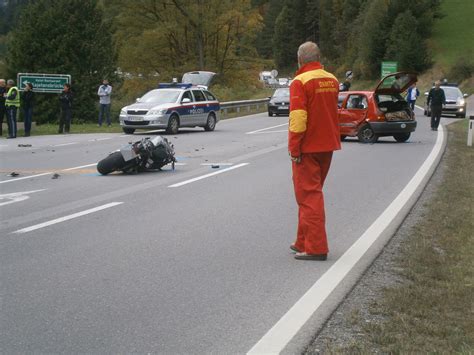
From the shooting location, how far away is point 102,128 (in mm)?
28578

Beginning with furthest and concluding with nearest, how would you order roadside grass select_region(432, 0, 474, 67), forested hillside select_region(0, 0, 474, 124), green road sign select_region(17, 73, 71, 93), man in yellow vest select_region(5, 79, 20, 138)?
roadside grass select_region(432, 0, 474, 67) < forested hillside select_region(0, 0, 474, 124) < green road sign select_region(17, 73, 71, 93) < man in yellow vest select_region(5, 79, 20, 138)

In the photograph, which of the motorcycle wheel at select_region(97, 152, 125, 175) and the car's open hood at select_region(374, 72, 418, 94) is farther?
the car's open hood at select_region(374, 72, 418, 94)

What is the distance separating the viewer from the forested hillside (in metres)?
42.2

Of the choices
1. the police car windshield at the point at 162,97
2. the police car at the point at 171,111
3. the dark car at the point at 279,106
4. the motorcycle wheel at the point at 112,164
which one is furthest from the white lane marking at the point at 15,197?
the dark car at the point at 279,106

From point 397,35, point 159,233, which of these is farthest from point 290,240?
point 397,35

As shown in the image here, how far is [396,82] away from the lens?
1992 centimetres

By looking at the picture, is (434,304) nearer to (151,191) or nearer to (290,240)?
(290,240)

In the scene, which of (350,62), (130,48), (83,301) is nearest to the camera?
(83,301)

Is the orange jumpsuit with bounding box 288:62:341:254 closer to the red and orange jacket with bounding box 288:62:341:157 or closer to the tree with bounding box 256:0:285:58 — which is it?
the red and orange jacket with bounding box 288:62:341:157

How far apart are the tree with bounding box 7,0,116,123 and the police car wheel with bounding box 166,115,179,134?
15.8m

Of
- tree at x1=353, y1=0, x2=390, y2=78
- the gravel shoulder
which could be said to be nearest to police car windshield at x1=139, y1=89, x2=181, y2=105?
the gravel shoulder

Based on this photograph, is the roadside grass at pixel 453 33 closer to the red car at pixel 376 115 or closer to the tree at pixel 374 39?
the tree at pixel 374 39

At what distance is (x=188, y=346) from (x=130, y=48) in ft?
168

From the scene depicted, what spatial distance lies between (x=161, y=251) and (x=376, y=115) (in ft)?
48.5
